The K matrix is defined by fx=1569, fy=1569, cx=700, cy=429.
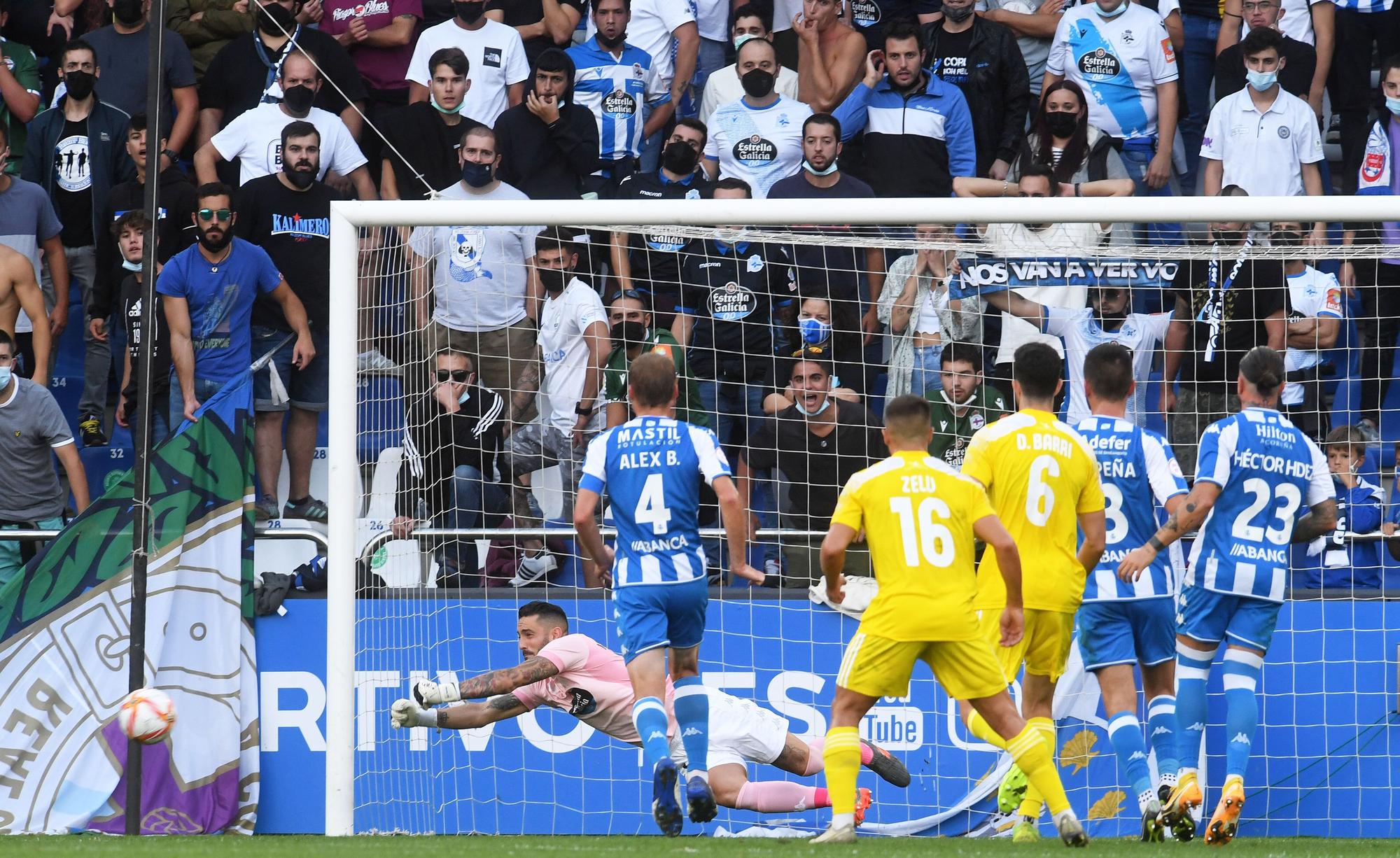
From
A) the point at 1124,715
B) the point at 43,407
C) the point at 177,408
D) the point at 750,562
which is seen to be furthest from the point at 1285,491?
the point at 43,407

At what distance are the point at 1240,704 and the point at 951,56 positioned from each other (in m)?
5.33

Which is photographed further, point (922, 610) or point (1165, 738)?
point (1165, 738)

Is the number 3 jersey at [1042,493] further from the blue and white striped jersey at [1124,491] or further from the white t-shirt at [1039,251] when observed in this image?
the white t-shirt at [1039,251]

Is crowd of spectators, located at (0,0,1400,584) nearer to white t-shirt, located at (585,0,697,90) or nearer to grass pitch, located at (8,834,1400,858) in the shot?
white t-shirt, located at (585,0,697,90)

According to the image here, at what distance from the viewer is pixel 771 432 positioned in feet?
28.7

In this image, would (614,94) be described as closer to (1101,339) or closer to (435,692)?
(1101,339)

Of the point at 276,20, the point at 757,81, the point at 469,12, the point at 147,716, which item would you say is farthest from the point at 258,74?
the point at 147,716

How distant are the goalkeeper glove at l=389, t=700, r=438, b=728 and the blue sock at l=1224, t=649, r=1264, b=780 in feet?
11.9

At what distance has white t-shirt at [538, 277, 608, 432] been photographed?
8984mm

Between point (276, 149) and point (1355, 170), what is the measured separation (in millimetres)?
7083

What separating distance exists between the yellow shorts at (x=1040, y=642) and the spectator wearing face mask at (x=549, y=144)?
496 cm

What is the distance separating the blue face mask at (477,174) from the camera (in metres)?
9.76

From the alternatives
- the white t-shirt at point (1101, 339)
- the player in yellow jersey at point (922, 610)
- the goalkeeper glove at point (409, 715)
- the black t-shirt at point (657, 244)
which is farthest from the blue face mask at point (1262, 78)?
the goalkeeper glove at point (409, 715)

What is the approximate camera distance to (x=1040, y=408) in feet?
21.5
